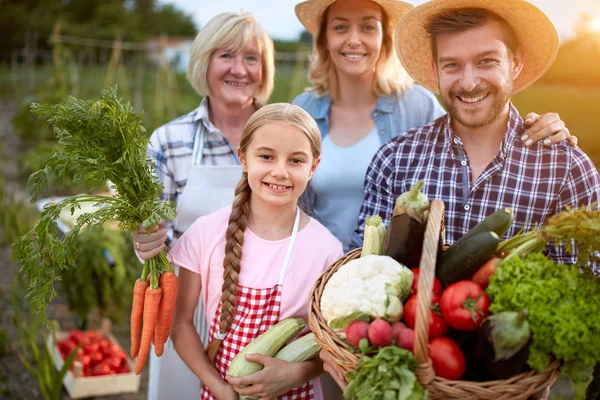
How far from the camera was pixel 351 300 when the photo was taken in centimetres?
169

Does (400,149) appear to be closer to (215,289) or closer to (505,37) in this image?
(505,37)

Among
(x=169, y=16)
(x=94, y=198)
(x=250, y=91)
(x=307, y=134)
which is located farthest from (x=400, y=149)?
(x=169, y=16)

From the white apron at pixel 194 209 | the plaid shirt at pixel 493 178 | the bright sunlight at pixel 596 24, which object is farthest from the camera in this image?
the bright sunlight at pixel 596 24

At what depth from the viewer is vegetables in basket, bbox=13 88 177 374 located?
6.88ft

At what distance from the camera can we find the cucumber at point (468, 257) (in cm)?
171

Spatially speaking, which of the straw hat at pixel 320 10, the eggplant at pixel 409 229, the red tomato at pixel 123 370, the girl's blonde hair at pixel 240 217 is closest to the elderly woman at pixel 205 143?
the straw hat at pixel 320 10

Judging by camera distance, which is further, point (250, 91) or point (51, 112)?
point (250, 91)

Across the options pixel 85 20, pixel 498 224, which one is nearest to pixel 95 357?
pixel 498 224

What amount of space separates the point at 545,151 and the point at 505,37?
0.49 metres

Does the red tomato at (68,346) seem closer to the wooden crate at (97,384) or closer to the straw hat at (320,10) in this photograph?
the wooden crate at (97,384)

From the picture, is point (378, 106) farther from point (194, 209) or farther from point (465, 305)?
point (465, 305)

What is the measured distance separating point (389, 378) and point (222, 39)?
2.01 metres

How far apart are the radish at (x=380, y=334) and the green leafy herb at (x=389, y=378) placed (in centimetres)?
4

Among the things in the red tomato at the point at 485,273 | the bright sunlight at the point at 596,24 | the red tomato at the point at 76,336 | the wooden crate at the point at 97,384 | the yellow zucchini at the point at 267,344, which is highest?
the bright sunlight at the point at 596,24
